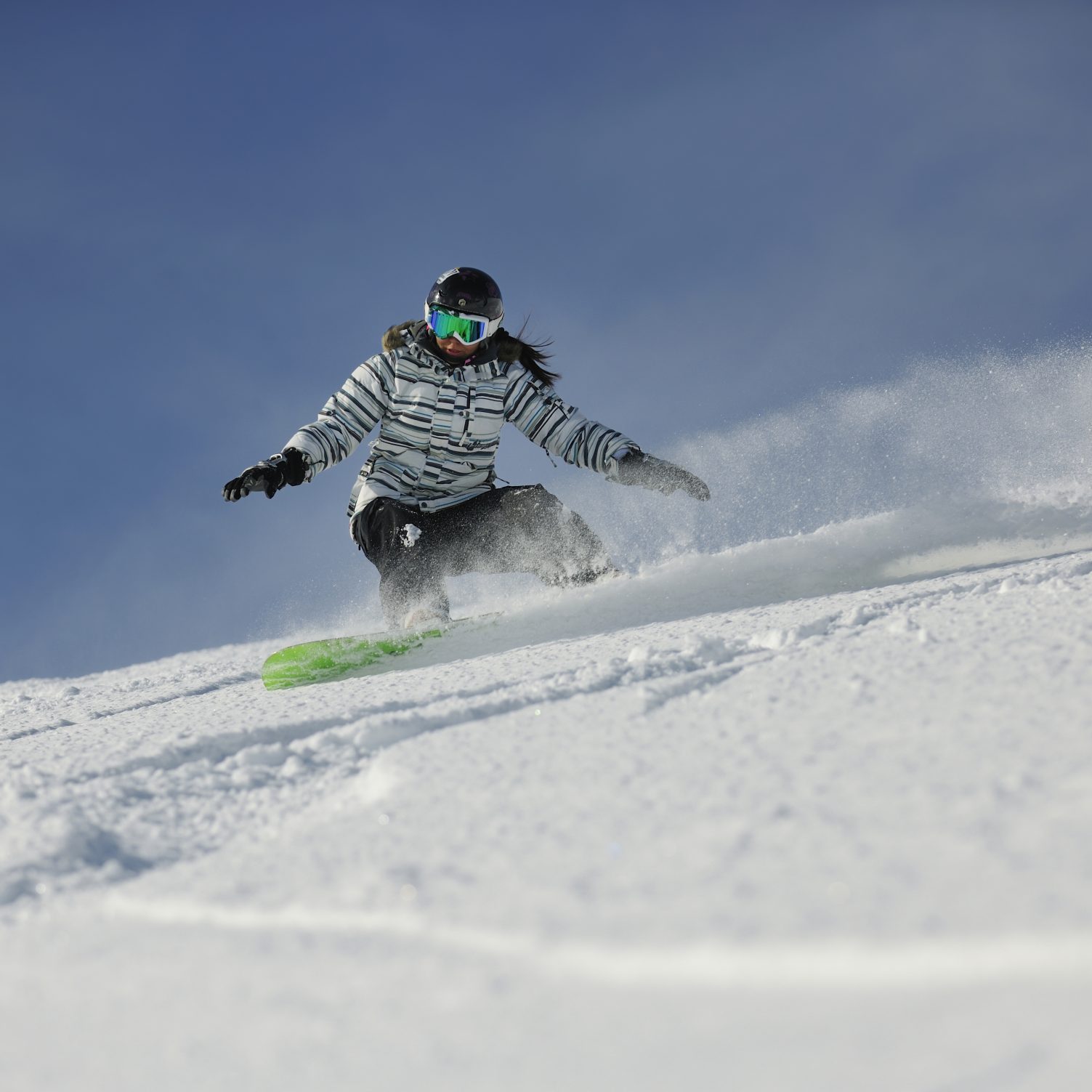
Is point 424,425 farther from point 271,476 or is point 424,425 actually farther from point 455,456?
point 271,476

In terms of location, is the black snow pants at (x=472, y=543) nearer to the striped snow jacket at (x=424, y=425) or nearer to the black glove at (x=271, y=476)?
the striped snow jacket at (x=424, y=425)

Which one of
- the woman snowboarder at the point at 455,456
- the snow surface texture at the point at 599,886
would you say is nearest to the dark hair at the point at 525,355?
the woman snowboarder at the point at 455,456

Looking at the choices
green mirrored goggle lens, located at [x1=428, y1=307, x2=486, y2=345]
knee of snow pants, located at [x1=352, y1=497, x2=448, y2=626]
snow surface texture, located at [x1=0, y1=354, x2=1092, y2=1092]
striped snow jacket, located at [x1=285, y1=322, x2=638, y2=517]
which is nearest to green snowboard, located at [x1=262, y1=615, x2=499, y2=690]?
knee of snow pants, located at [x1=352, y1=497, x2=448, y2=626]

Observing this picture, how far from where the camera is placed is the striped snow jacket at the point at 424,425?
13.6ft

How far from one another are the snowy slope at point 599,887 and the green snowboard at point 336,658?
1272mm

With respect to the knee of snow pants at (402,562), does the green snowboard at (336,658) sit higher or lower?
lower

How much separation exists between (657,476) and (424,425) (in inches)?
43.7

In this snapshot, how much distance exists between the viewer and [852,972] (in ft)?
2.38

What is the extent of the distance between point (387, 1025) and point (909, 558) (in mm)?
3374

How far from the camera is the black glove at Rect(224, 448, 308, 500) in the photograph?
3.61 meters

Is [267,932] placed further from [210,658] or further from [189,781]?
[210,658]

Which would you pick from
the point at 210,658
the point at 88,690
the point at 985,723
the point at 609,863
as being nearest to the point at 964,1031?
the point at 609,863

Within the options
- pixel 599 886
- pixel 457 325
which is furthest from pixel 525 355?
pixel 599 886

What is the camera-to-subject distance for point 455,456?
4258 mm
